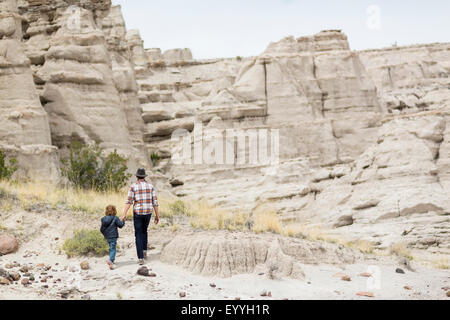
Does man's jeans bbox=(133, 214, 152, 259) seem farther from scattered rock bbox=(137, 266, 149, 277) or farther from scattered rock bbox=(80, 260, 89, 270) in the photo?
scattered rock bbox=(80, 260, 89, 270)

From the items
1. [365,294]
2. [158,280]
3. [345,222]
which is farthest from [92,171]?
[365,294]

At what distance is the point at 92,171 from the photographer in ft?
73.6

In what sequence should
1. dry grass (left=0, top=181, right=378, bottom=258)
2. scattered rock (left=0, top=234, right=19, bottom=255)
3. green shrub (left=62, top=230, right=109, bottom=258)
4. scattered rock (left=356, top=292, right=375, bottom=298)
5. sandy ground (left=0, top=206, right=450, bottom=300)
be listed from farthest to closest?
dry grass (left=0, top=181, right=378, bottom=258) → scattered rock (left=0, top=234, right=19, bottom=255) → green shrub (left=62, top=230, right=109, bottom=258) → scattered rock (left=356, top=292, right=375, bottom=298) → sandy ground (left=0, top=206, right=450, bottom=300)

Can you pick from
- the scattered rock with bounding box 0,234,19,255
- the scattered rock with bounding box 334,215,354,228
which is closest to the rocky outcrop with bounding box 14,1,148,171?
the scattered rock with bounding box 334,215,354,228

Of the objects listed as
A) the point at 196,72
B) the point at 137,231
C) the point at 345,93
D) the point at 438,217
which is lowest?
the point at 438,217

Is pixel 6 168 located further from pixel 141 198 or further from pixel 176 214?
pixel 141 198

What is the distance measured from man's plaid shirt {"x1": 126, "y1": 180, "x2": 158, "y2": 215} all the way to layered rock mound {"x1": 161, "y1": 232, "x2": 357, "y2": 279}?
1041mm

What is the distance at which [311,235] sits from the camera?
15.6 m

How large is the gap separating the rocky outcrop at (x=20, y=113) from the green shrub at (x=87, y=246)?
1021 cm

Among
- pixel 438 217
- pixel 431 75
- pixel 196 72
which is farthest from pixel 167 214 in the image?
pixel 431 75

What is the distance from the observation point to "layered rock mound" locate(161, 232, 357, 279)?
10.8 meters

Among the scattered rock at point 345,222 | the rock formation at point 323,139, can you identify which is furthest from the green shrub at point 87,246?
the scattered rock at point 345,222
